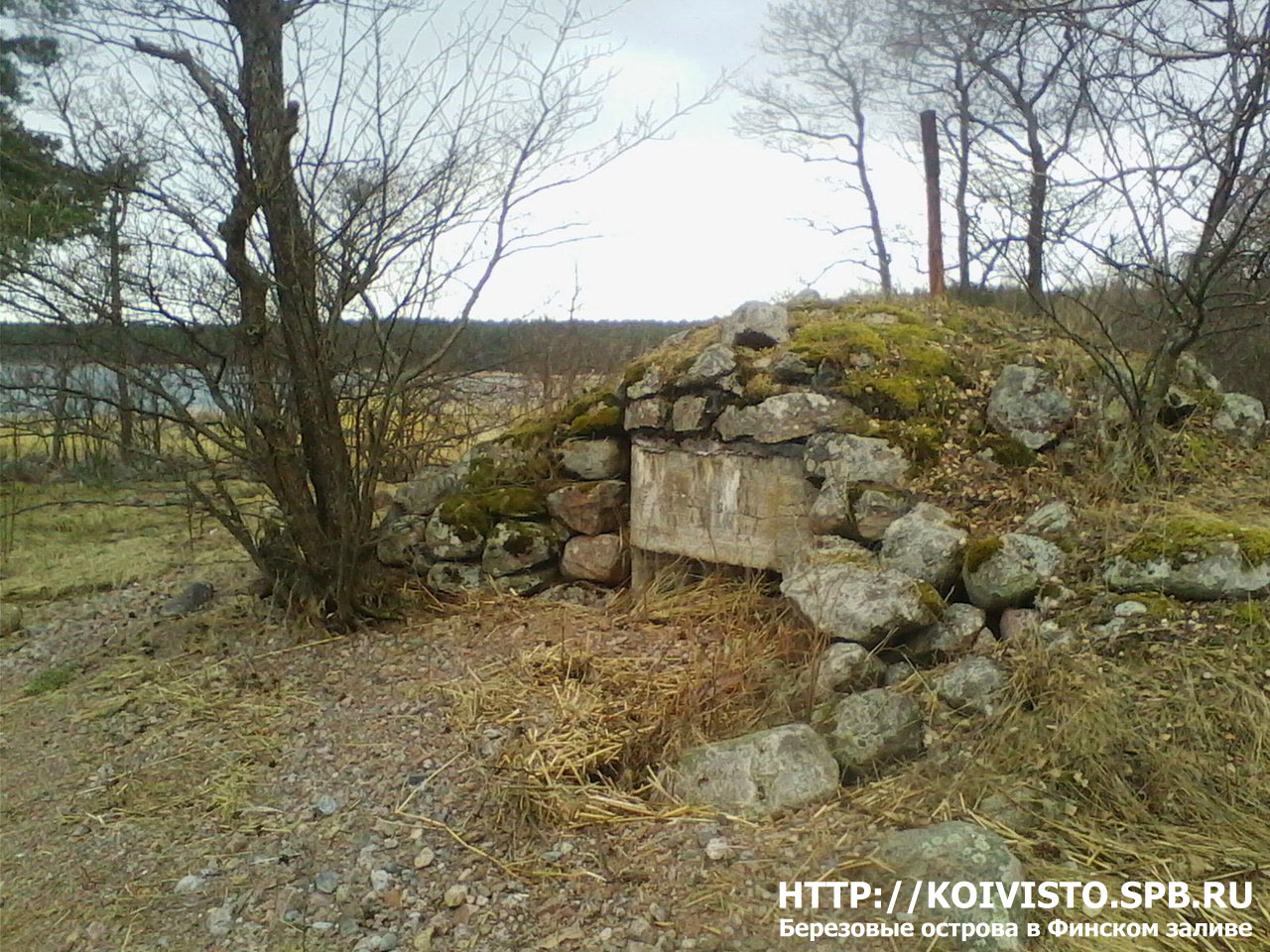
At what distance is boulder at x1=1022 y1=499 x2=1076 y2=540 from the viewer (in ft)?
13.2

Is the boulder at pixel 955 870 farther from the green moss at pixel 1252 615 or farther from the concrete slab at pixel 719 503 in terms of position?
the concrete slab at pixel 719 503

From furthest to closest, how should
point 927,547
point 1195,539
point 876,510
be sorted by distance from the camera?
point 876,510, point 927,547, point 1195,539

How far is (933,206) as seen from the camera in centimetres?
821

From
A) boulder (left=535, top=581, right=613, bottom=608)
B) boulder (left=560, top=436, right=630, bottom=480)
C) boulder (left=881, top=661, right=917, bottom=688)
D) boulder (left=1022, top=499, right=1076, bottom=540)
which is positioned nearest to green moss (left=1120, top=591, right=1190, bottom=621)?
boulder (left=1022, top=499, right=1076, bottom=540)

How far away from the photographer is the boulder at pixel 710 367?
516 centimetres

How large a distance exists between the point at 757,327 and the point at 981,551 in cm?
211

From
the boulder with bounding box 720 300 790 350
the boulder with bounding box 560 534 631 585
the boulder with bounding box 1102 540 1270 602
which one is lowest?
the boulder with bounding box 560 534 631 585

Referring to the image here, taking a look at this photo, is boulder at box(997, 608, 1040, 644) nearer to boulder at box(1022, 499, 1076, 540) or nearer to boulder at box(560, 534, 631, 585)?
boulder at box(1022, 499, 1076, 540)

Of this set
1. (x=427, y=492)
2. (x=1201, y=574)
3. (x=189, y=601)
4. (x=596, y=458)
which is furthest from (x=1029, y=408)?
(x=189, y=601)

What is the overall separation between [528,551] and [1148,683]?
3.31m

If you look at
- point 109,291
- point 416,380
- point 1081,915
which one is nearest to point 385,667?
point 416,380

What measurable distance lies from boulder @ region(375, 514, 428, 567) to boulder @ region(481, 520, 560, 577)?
47 cm

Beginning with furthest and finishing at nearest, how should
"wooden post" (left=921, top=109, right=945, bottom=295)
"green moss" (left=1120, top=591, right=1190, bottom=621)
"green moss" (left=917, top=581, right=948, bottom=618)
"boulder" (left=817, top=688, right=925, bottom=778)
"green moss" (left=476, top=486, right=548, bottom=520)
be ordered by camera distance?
"wooden post" (left=921, top=109, right=945, bottom=295)
"green moss" (left=476, top=486, right=548, bottom=520)
"green moss" (left=917, top=581, right=948, bottom=618)
"green moss" (left=1120, top=591, right=1190, bottom=621)
"boulder" (left=817, top=688, right=925, bottom=778)

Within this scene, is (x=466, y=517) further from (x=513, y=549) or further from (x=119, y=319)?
(x=119, y=319)
